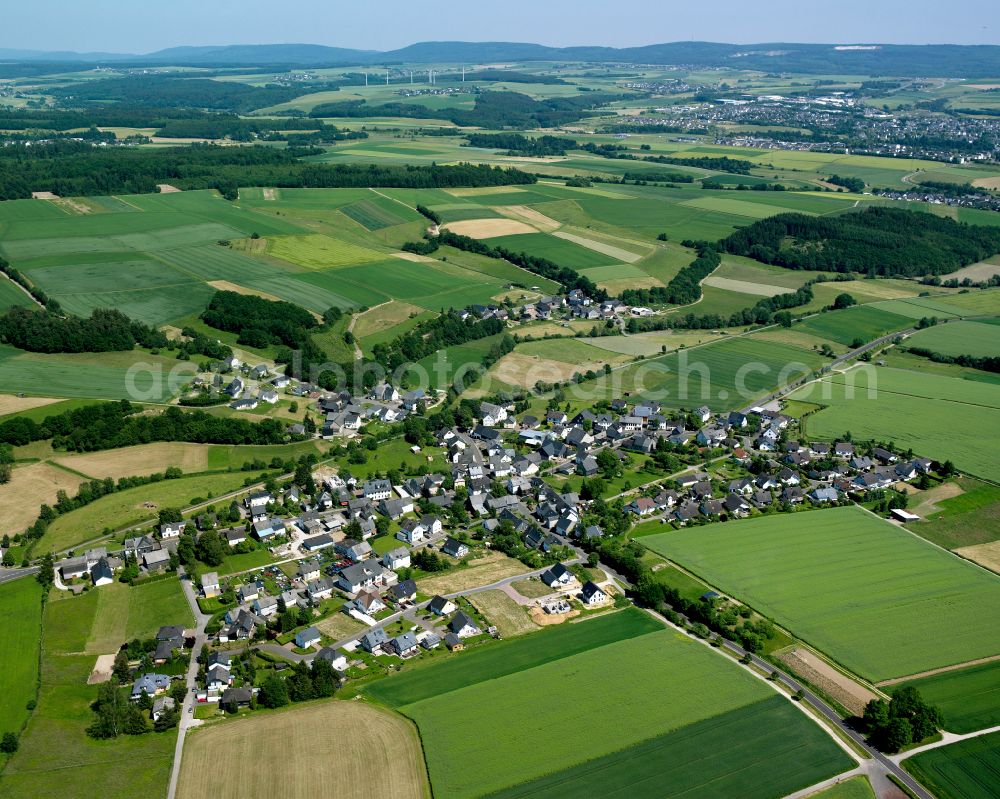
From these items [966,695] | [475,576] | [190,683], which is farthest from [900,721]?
[190,683]

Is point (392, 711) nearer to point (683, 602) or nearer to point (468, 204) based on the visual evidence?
point (683, 602)

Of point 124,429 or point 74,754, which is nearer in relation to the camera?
point 74,754

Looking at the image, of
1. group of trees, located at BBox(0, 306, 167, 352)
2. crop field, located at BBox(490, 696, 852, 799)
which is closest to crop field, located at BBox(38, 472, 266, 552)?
group of trees, located at BBox(0, 306, 167, 352)

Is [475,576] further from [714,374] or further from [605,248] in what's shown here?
[605,248]

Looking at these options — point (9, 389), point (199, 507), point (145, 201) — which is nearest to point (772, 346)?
point (199, 507)

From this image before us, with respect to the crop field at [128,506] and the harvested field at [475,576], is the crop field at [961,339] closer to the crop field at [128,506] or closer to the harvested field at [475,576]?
the harvested field at [475,576]

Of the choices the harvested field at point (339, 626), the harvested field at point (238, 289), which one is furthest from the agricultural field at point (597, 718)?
the harvested field at point (238, 289)
